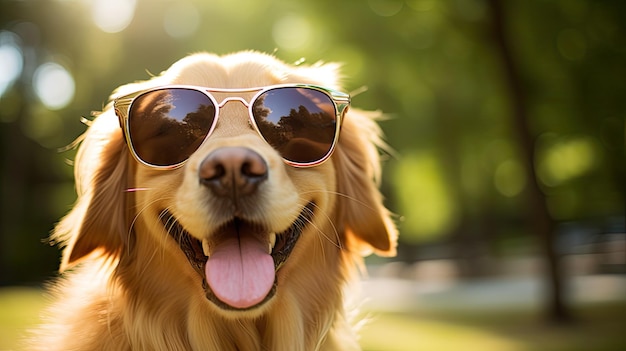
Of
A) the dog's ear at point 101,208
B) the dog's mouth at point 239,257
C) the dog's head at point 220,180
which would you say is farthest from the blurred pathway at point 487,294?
the dog's ear at point 101,208

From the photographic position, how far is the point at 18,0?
70.3 ft

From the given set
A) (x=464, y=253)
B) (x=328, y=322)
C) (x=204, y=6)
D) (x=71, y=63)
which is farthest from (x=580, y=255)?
(x=328, y=322)

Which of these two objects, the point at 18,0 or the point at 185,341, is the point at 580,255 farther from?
the point at 185,341

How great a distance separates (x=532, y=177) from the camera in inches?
418

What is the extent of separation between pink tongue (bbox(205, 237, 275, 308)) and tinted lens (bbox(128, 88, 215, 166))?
435 mm

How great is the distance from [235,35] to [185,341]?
1379cm

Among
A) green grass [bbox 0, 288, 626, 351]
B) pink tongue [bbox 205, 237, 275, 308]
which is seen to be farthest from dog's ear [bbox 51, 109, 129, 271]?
green grass [bbox 0, 288, 626, 351]

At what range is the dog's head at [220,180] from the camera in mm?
2701

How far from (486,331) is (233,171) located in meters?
8.95

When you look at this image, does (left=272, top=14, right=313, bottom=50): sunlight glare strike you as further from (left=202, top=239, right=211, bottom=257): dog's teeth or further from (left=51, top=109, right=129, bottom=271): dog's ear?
(left=202, top=239, right=211, bottom=257): dog's teeth

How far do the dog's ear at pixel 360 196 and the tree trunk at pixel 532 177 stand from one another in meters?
7.59

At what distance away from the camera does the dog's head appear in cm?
270

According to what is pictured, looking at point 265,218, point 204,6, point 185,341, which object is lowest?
point 185,341

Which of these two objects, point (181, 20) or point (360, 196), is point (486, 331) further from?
point (181, 20)
